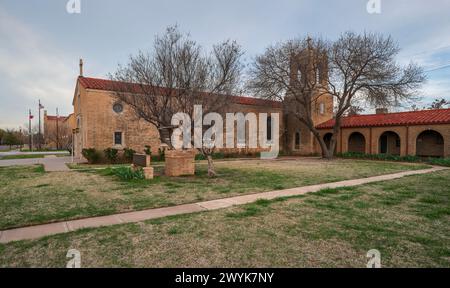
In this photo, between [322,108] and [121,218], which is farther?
[322,108]

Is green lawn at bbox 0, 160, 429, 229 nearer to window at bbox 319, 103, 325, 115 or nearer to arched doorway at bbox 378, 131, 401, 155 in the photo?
arched doorway at bbox 378, 131, 401, 155

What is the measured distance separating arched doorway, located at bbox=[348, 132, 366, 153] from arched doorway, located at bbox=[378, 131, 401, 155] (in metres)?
1.58

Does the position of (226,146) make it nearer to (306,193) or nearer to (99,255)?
(306,193)

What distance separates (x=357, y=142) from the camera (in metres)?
27.3

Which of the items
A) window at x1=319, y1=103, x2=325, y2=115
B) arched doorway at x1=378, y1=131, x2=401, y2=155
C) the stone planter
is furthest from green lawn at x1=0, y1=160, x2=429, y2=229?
window at x1=319, y1=103, x2=325, y2=115

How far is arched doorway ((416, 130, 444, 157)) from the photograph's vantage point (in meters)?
21.3

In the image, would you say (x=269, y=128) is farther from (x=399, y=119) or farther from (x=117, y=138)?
(x=117, y=138)

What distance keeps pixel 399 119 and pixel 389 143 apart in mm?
2846

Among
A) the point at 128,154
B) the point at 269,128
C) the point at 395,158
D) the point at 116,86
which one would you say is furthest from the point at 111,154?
the point at 395,158

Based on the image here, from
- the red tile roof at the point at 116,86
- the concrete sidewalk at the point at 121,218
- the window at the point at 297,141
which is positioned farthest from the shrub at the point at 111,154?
the window at the point at 297,141

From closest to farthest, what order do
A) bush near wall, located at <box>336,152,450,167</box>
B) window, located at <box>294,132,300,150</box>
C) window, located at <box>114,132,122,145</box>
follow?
bush near wall, located at <box>336,152,450,167</box>, window, located at <box>114,132,122,145</box>, window, located at <box>294,132,300,150</box>

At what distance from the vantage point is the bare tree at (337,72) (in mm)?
19703
